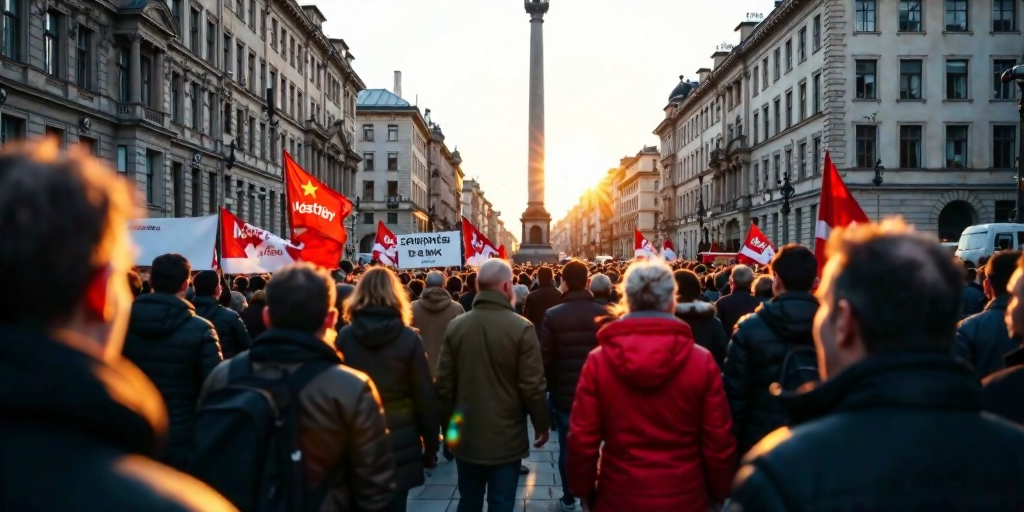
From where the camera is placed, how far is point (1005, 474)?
73.4 inches

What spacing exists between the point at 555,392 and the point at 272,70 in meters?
47.0

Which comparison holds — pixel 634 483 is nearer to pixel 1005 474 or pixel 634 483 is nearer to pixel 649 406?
pixel 649 406

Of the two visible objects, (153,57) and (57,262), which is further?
(153,57)

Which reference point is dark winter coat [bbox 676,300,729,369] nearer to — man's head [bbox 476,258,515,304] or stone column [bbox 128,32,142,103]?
man's head [bbox 476,258,515,304]

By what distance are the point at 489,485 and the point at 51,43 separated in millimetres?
27046

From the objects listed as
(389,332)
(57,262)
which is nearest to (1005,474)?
(57,262)

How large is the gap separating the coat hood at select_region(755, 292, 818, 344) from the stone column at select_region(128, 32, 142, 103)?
30933 millimetres

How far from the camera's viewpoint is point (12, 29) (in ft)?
80.5

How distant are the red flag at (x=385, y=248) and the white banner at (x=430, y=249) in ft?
7.12

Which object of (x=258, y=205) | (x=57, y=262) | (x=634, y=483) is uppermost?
(x=258, y=205)

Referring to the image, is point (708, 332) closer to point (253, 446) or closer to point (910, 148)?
point (253, 446)

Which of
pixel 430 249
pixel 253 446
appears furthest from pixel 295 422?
pixel 430 249

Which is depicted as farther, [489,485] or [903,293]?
[489,485]

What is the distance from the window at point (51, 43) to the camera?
2617 cm
